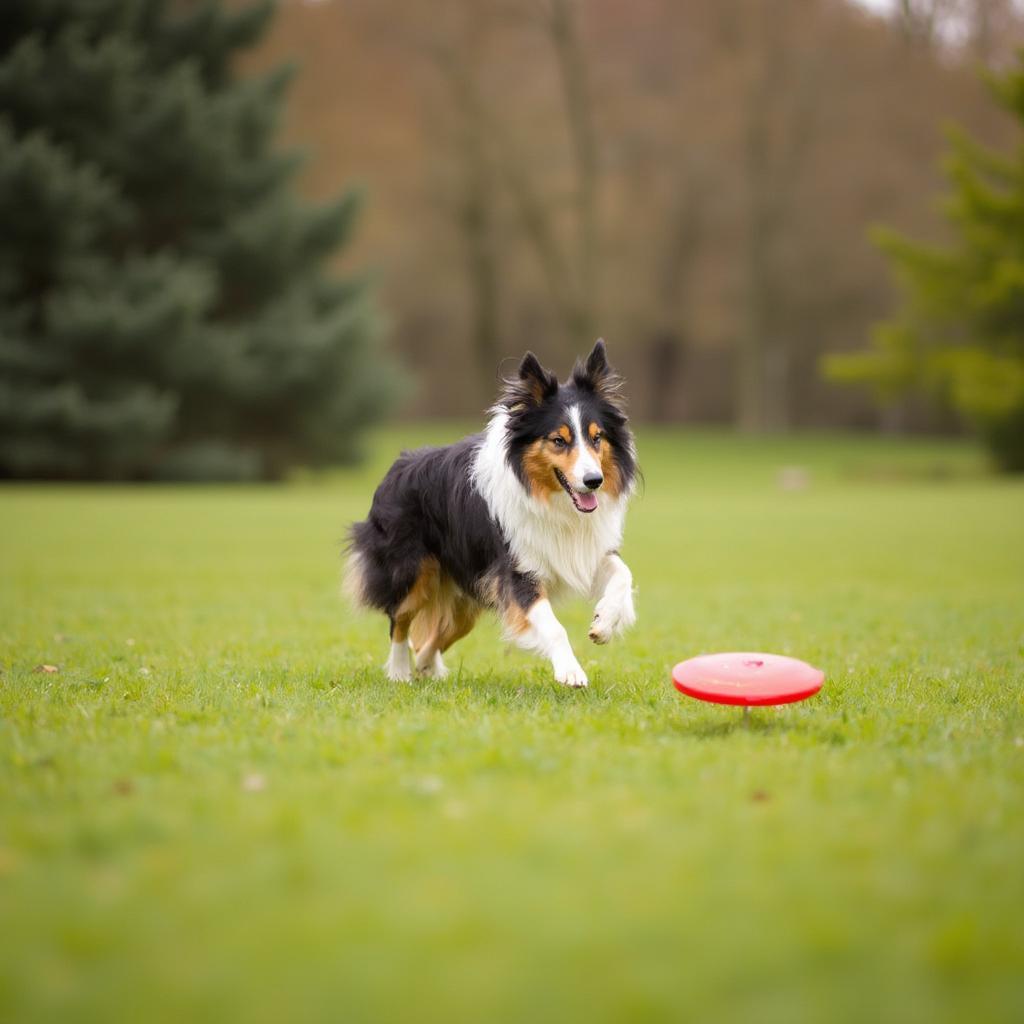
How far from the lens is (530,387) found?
6676 millimetres

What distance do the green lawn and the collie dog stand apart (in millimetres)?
405

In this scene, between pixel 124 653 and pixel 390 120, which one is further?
pixel 390 120

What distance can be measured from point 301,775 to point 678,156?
4557cm

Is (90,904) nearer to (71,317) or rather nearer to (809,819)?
(809,819)

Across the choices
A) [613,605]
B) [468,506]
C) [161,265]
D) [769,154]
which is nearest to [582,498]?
[613,605]

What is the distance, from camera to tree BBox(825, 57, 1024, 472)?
35.2m

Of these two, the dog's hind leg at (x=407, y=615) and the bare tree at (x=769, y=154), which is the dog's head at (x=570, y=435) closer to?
the dog's hind leg at (x=407, y=615)

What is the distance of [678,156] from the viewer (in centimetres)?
4656

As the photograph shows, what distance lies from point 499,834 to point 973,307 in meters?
38.6

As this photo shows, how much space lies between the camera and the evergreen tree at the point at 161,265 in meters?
30.2

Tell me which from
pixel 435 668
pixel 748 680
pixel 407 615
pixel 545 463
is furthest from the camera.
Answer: pixel 435 668

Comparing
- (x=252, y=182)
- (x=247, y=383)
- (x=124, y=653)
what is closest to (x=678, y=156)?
(x=252, y=182)

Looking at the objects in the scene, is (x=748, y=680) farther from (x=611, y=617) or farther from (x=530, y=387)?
(x=530, y=387)

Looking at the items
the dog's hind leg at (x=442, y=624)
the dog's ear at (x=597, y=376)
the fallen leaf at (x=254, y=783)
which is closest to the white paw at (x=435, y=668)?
the dog's hind leg at (x=442, y=624)
